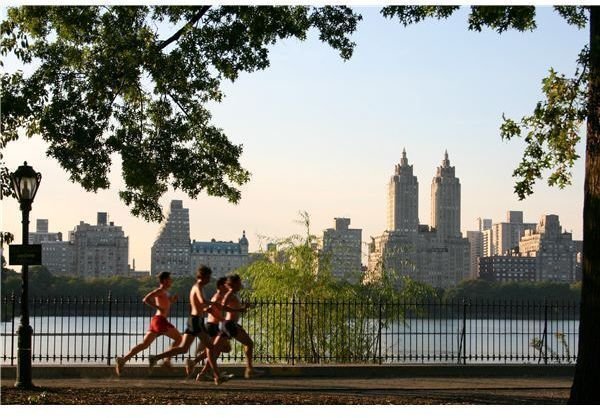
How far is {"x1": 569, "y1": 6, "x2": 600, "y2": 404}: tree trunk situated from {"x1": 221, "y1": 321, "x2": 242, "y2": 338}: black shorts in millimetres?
5023

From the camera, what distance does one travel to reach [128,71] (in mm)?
20656

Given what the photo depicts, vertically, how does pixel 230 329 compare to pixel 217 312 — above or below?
below

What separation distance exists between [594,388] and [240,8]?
10608 mm

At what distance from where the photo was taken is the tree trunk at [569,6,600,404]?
1330cm

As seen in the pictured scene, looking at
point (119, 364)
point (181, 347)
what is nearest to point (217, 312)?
point (181, 347)

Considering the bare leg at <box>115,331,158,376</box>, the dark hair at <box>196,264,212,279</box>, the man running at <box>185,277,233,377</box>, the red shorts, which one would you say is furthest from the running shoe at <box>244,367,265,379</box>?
the dark hair at <box>196,264,212,279</box>

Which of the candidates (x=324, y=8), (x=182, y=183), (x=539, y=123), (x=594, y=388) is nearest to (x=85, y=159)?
(x=182, y=183)

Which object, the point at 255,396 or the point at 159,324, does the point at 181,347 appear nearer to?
the point at 159,324

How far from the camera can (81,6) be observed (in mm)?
21062

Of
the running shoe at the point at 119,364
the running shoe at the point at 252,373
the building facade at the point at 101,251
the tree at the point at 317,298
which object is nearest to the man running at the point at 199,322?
the running shoe at the point at 119,364

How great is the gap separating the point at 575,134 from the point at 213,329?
5990mm

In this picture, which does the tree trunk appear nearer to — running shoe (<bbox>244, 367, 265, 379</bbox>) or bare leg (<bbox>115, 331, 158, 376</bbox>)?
running shoe (<bbox>244, 367, 265, 379</bbox>)

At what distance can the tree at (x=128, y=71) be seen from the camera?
20.4 m

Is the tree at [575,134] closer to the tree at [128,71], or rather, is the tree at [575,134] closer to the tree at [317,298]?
the tree at [128,71]
